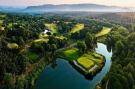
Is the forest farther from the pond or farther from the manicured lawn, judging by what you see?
the pond

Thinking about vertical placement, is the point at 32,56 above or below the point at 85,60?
above

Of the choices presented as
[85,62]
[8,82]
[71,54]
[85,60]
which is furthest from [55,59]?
[8,82]

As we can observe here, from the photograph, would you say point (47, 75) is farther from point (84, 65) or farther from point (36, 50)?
point (36, 50)

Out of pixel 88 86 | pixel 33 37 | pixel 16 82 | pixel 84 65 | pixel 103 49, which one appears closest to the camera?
pixel 16 82

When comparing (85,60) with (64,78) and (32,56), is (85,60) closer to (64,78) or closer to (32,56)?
(64,78)

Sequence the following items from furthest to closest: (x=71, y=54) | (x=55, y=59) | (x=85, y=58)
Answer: (x=71, y=54)
(x=55, y=59)
(x=85, y=58)

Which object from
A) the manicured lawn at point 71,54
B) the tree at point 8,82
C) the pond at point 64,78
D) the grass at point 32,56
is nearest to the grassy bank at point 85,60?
the manicured lawn at point 71,54

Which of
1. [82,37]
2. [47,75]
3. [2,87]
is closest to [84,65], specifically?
[47,75]

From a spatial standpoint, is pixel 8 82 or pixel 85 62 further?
pixel 85 62
